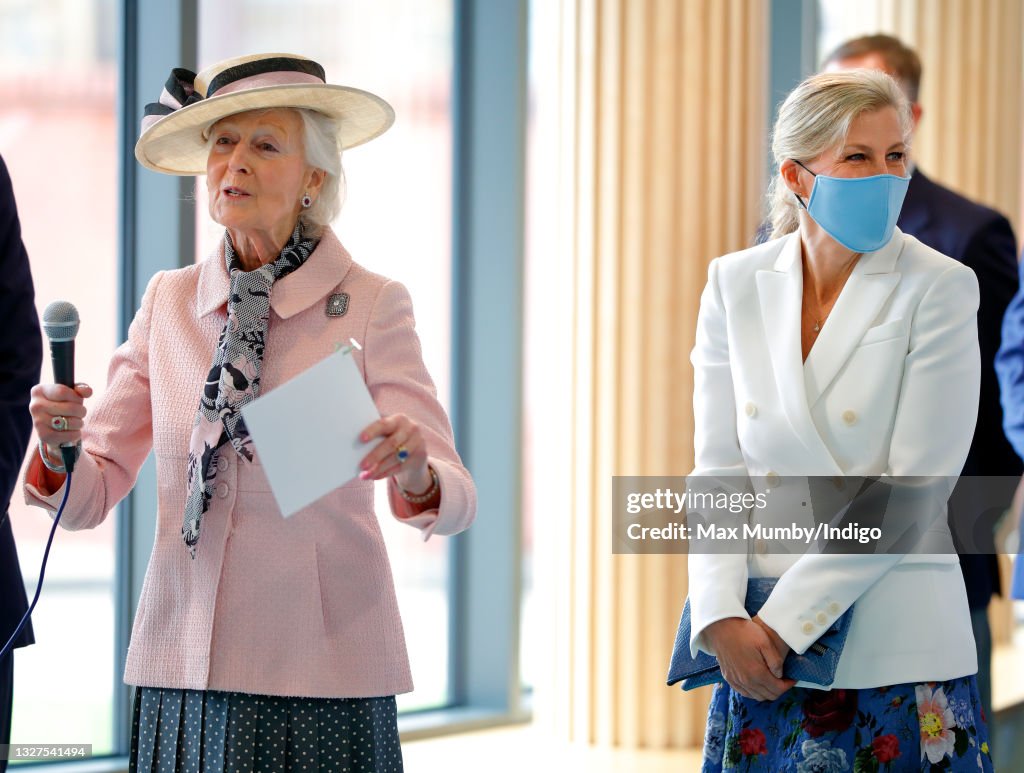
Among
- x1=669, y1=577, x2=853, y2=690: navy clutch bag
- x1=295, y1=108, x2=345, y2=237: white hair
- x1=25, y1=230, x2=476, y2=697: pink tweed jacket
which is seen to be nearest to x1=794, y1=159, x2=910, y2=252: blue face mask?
x1=669, y1=577, x2=853, y2=690: navy clutch bag

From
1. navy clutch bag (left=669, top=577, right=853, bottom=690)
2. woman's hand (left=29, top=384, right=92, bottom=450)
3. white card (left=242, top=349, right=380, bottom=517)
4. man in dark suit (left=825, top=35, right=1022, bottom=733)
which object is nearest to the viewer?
white card (left=242, top=349, right=380, bottom=517)

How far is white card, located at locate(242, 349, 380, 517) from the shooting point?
1.81 metres

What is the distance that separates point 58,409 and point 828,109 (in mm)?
1354

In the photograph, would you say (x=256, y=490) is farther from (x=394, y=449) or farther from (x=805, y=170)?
(x=805, y=170)

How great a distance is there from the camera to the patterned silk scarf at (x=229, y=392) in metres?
2.12

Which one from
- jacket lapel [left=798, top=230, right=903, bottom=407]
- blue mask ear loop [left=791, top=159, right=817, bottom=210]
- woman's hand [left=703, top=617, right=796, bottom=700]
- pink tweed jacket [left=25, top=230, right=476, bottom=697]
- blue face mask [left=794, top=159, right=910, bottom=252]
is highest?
blue mask ear loop [left=791, top=159, right=817, bottom=210]

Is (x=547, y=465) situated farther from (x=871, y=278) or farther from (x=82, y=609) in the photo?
(x=871, y=278)

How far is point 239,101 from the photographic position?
2213 mm

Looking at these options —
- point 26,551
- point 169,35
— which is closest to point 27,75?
point 169,35

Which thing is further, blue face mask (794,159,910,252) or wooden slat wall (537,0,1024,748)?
wooden slat wall (537,0,1024,748)

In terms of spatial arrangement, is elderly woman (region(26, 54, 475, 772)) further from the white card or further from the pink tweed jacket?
the white card

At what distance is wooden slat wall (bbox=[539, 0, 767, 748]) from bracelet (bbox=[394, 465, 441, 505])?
225 centimetres

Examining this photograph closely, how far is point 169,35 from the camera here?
374cm

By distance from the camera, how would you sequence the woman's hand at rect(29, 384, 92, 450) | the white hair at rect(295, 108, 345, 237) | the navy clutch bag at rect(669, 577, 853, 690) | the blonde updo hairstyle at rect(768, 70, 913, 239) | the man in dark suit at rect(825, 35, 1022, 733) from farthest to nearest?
1. the man in dark suit at rect(825, 35, 1022, 733)
2. the white hair at rect(295, 108, 345, 237)
3. the blonde updo hairstyle at rect(768, 70, 913, 239)
4. the navy clutch bag at rect(669, 577, 853, 690)
5. the woman's hand at rect(29, 384, 92, 450)
